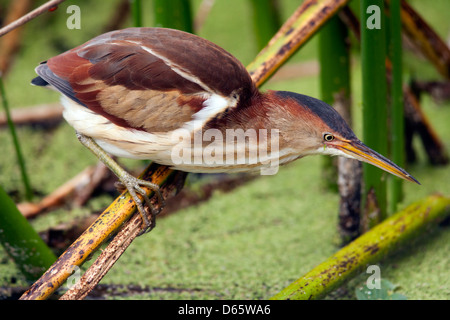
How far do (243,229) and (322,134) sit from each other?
2.41ft

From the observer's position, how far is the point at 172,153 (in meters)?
1.43

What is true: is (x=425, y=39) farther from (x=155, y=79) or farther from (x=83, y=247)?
(x=83, y=247)

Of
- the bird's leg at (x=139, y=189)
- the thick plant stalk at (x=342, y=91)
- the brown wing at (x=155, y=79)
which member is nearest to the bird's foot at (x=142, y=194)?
the bird's leg at (x=139, y=189)

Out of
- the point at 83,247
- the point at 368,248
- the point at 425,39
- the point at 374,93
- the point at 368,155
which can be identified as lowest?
the point at 368,248

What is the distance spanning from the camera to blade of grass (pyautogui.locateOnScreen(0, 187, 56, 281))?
1.43 meters

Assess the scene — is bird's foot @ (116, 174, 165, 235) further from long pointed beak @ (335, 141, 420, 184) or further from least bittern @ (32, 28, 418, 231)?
long pointed beak @ (335, 141, 420, 184)

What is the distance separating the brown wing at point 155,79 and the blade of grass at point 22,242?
1.14 feet

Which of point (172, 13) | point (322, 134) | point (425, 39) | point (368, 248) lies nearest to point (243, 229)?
point (368, 248)

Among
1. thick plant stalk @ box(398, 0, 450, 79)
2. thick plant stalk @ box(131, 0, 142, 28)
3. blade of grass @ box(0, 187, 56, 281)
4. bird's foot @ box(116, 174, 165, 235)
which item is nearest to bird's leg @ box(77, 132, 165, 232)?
bird's foot @ box(116, 174, 165, 235)

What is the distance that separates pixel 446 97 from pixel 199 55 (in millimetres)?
1857

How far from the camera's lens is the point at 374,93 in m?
1.56
